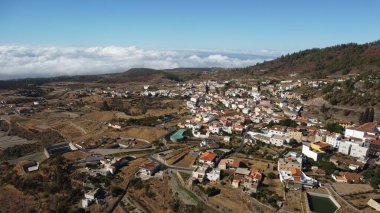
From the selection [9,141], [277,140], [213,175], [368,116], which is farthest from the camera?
[9,141]

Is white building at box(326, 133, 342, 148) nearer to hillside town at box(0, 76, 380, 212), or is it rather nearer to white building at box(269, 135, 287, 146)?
hillside town at box(0, 76, 380, 212)

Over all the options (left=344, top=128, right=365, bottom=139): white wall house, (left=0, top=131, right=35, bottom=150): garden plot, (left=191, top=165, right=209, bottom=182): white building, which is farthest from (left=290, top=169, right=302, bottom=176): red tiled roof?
(left=0, top=131, right=35, bottom=150): garden plot

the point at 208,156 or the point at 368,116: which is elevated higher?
the point at 368,116

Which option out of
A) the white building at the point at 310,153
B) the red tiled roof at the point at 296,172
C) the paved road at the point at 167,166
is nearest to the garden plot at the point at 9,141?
the paved road at the point at 167,166

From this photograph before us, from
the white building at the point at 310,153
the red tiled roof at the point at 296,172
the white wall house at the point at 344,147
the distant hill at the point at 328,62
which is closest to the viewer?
the red tiled roof at the point at 296,172

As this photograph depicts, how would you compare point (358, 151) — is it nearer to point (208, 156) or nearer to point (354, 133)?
point (354, 133)

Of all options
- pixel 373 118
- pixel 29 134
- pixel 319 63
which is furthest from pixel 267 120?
pixel 319 63

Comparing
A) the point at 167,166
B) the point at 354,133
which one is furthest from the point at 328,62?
the point at 167,166

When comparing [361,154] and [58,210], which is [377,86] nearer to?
[361,154]

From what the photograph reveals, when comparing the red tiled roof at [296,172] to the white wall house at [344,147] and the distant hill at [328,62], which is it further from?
the distant hill at [328,62]
